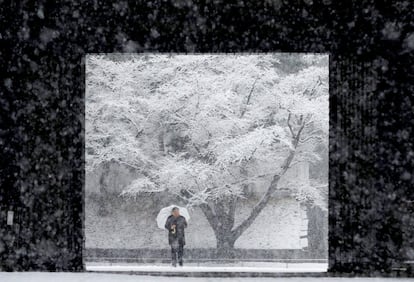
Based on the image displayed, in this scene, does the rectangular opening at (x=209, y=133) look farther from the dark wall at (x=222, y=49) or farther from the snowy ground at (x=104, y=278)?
the snowy ground at (x=104, y=278)

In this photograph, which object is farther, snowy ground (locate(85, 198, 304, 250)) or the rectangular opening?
Result: snowy ground (locate(85, 198, 304, 250))

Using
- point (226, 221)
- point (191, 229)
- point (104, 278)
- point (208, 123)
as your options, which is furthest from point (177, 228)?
point (104, 278)

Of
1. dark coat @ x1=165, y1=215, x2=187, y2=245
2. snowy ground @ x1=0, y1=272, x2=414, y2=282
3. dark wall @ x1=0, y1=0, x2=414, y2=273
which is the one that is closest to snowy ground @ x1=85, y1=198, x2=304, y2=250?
dark coat @ x1=165, y1=215, x2=187, y2=245

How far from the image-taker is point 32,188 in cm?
759

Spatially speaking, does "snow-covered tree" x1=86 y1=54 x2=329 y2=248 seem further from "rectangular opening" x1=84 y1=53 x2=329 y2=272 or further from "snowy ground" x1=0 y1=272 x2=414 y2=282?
"snowy ground" x1=0 y1=272 x2=414 y2=282

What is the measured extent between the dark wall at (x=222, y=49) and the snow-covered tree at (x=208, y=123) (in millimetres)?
10071

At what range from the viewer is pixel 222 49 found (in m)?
7.85

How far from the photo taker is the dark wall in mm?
7477

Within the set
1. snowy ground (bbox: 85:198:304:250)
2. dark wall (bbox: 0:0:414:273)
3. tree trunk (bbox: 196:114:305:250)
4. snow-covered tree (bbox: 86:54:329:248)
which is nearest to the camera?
dark wall (bbox: 0:0:414:273)

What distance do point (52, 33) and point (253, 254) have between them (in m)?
14.4

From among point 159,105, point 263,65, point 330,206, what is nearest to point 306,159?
point 263,65

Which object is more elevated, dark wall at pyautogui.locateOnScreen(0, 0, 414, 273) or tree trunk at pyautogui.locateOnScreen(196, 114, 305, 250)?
dark wall at pyautogui.locateOnScreen(0, 0, 414, 273)

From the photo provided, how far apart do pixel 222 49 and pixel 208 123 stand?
10.5 meters

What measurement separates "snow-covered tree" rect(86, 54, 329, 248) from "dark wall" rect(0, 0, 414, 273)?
1007 cm
